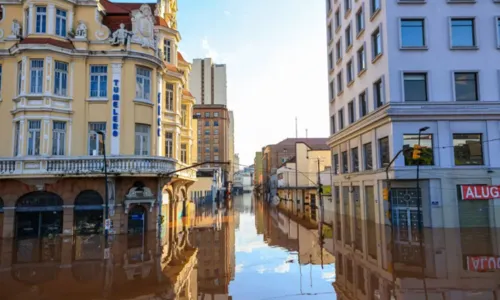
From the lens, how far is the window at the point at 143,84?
25359 millimetres

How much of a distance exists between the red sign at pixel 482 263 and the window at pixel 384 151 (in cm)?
1183

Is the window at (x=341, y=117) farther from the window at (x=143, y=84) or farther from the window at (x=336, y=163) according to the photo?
the window at (x=143, y=84)

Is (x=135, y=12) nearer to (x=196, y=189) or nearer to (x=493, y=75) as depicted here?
(x=493, y=75)

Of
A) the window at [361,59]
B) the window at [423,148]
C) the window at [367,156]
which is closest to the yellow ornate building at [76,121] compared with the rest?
the window at [423,148]

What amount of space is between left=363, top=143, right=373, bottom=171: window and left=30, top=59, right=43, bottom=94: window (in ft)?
81.2

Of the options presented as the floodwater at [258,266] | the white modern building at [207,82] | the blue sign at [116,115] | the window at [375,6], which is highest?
the white modern building at [207,82]

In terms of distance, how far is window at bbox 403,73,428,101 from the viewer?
1038 inches

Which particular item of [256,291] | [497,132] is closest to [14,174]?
[256,291]

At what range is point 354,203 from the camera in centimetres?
3388

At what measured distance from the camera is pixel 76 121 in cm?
2430

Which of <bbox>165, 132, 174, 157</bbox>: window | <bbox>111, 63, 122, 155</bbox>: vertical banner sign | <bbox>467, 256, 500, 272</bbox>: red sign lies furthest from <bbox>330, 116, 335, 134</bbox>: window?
<bbox>467, 256, 500, 272</bbox>: red sign

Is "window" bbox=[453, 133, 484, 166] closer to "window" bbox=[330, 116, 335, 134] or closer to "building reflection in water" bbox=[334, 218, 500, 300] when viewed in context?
"building reflection in water" bbox=[334, 218, 500, 300]

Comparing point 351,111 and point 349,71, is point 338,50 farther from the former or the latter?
point 351,111

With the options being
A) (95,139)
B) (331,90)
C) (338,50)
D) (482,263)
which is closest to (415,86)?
(338,50)
